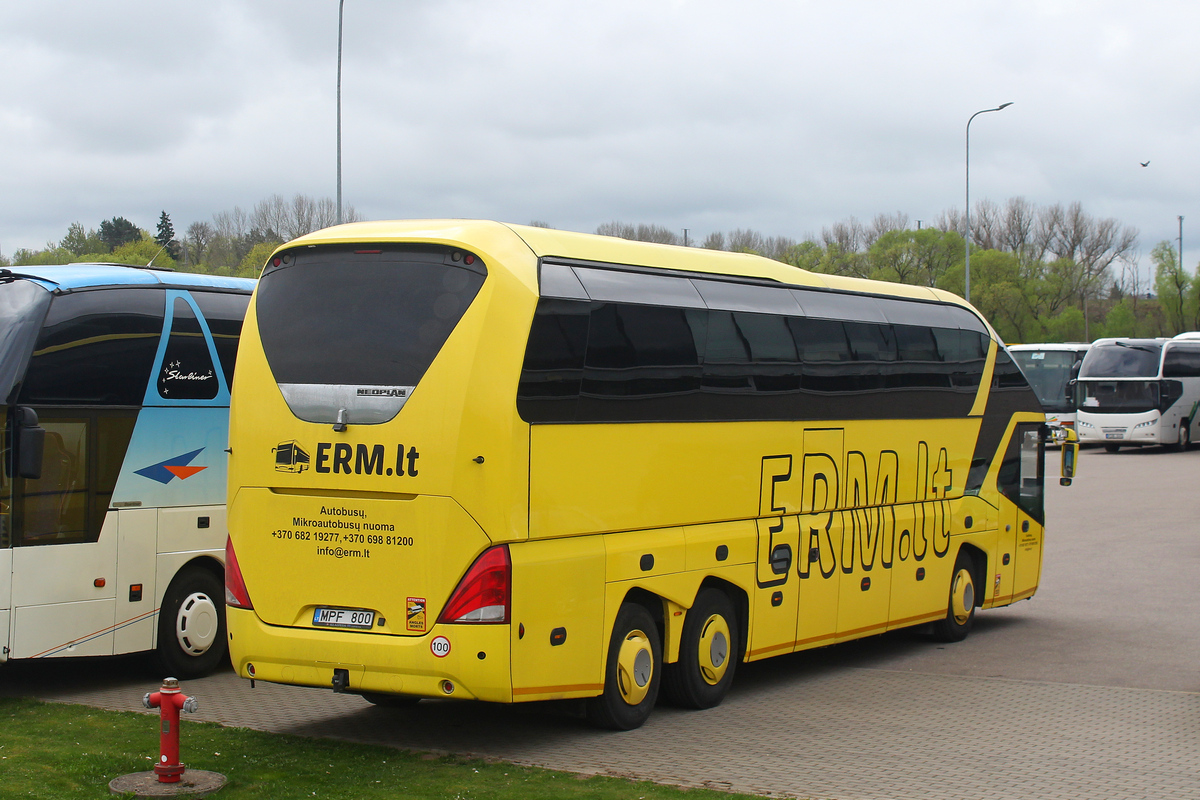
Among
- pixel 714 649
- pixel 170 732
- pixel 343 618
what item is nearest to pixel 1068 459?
pixel 714 649

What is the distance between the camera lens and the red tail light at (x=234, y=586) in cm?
862

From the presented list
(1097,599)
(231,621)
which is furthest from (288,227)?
Result: (231,621)

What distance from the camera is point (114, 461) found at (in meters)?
10.5

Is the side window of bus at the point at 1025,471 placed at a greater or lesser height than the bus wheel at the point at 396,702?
greater

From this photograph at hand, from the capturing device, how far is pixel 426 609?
8.03 metres

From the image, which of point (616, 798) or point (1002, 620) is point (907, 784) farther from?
point (1002, 620)

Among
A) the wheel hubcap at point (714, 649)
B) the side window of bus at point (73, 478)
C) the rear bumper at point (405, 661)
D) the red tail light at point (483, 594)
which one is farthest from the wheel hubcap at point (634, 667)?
the side window of bus at point (73, 478)

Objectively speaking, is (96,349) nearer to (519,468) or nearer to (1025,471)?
(519,468)

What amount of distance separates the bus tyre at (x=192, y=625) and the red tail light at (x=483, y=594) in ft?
13.1

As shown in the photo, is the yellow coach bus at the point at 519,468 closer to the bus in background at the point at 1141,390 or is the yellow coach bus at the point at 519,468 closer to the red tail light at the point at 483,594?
the red tail light at the point at 483,594

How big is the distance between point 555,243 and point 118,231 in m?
89.0

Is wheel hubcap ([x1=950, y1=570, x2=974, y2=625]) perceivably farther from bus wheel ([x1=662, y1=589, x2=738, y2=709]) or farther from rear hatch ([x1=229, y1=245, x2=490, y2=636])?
rear hatch ([x1=229, y1=245, x2=490, y2=636])

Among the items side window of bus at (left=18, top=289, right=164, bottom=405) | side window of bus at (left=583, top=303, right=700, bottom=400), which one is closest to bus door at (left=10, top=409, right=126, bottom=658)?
side window of bus at (left=18, top=289, right=164, bottom=405)

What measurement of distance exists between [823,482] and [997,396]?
12.0 ft
